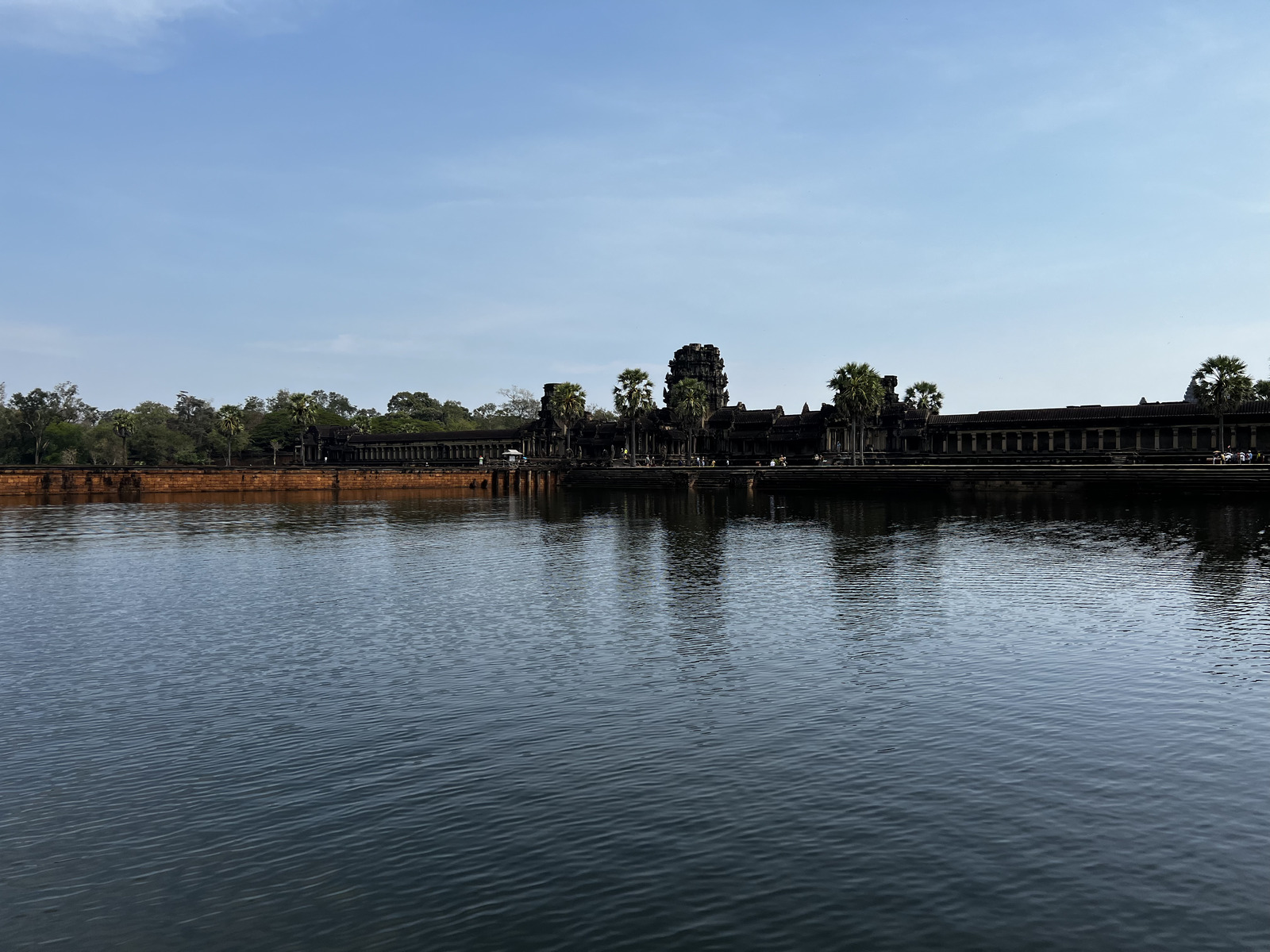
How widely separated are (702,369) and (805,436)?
23.9 m

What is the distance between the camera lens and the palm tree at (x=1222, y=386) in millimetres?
94250

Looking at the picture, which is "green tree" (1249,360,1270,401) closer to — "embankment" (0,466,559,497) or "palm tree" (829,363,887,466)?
"palm tree" (829,363,887,466)

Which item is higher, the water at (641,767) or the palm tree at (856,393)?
the palm tree at (856,393)

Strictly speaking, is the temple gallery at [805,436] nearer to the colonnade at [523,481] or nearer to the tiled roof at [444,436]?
the tiled roof at [444,436]

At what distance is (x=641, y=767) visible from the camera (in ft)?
52.2

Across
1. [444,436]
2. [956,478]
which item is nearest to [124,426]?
[444,436]

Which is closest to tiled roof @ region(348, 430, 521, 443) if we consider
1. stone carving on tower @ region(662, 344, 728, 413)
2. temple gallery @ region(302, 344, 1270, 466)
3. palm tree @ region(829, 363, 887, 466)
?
temple gallery @ region(302, 344, 1270, 466)

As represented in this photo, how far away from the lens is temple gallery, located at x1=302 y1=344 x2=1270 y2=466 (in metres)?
107

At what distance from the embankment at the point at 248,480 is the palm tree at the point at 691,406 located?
21.7m

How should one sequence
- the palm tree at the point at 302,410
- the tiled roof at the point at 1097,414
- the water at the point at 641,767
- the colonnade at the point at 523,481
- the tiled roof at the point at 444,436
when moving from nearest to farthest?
1. the water at the point at 641,767
2. the tiled roof at the point at 1097,414
3. the colonnade at the point at 523,481
4. the tiled roof at the point at 444,436
5. the palm tree at the point at 302,410

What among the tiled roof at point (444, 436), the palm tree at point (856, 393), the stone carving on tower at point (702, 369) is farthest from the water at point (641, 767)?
the tiled roof at point (444, 436)

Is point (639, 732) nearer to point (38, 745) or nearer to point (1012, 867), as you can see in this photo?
point (1012, 867)

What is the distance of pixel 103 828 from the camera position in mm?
13422

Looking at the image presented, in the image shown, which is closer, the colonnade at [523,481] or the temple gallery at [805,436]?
the temple gallery at [805,436]
